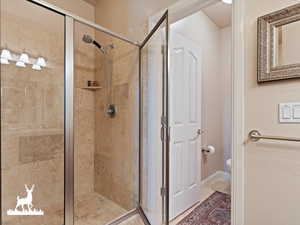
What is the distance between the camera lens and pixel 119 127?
209 centimetres

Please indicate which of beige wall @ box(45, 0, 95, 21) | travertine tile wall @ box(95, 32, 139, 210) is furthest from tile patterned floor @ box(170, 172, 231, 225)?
beige wall @ box(45, 0, 95, 21)

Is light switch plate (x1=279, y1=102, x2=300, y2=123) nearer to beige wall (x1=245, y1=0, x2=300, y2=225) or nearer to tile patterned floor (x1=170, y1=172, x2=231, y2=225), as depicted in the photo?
beige wall (x1=245, y1=0, x2=300, y2=225)

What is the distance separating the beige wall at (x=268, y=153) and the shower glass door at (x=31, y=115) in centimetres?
147

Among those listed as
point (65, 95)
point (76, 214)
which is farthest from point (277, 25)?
point (76, 214)

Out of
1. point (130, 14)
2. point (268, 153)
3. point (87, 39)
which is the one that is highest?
point (130, 14)

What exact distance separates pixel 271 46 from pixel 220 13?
1.99 meters

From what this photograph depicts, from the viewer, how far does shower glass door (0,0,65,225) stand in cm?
157

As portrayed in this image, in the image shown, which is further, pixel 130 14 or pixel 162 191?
pixel 130 14

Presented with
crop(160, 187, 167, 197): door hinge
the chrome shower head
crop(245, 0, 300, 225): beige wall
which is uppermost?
the chrome shower head

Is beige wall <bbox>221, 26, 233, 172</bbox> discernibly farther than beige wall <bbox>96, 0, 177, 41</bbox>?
Yes

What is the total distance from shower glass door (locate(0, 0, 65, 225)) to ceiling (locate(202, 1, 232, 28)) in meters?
2.09

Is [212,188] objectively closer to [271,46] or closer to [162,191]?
[162,191]

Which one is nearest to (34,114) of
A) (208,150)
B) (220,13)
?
(208,150)

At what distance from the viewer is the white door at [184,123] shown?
1.90 meters
